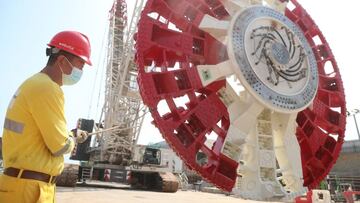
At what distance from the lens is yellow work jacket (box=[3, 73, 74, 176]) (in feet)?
7.38

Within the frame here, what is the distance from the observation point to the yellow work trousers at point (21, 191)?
7.00 feet

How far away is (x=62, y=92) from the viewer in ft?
7.90

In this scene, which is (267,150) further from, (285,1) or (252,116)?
(285,1)

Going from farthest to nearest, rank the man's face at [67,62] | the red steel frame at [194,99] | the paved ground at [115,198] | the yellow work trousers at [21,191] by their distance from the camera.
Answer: the paved ground at [115,198] < the red steel frame at [194,99] < the man's face at [67,62] < the yellow work trousers at [21,191]

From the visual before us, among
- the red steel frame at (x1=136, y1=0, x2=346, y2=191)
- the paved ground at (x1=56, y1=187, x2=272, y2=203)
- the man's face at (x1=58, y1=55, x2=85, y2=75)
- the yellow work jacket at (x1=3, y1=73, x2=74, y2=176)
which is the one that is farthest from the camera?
the paved ground at (x1=56, y1=187, x2=272, y2=203)

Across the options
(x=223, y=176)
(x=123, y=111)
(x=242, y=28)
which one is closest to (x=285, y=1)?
(x=242, y=28)

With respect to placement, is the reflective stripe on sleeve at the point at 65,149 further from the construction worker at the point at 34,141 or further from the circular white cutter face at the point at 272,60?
the circular white cutter face at the point at 272,60

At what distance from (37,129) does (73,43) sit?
753mm

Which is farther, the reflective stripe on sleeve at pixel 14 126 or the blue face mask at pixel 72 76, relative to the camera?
the blue face mask at pixel 72 76

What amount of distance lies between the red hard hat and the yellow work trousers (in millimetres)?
1016

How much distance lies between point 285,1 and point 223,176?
6.35 metres

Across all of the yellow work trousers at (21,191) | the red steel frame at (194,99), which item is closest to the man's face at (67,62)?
the yellow work trousers at (21,191)

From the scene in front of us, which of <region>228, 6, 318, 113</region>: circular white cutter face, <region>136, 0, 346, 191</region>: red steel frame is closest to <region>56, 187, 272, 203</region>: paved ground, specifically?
<region>136, 0, 346, 191</region>: red steel frame

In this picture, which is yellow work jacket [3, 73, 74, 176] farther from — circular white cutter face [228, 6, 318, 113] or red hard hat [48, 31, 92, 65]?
circular white cutter face [228, 6, 318, 113]
